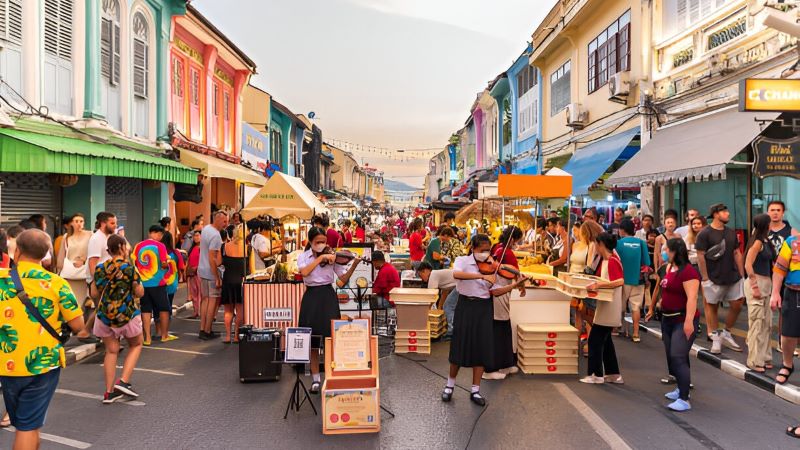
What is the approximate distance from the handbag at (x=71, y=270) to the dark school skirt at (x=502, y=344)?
20.5 feet

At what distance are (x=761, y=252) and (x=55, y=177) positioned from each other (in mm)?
12569

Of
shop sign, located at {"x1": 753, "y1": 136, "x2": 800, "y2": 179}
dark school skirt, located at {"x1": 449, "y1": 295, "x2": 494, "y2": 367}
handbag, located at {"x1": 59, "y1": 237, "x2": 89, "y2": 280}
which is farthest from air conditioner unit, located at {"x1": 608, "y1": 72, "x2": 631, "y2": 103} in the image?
handbag, located at {"x1": 59, "y1": 237, "x2": 89, "y2": 280}

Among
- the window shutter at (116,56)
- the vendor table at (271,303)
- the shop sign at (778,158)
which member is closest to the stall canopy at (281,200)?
the vendor table at (271,303)

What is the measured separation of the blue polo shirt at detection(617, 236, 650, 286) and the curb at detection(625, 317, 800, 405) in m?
1.36

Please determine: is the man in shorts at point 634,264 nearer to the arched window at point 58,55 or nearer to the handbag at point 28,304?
the handbag at point 28,304

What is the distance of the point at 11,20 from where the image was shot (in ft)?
36.0

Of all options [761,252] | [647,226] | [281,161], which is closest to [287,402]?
[761,252]

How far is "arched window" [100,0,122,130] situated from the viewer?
1450 cm

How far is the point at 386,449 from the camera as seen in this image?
5.17 meters

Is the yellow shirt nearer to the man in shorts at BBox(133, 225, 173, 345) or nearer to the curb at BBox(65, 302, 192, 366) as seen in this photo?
the curb at BBox(65, 302, 192, 366)

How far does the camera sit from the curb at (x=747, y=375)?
22.0 ft

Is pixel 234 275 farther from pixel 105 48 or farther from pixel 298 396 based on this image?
pixel 105 48

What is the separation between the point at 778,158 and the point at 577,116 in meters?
11.3

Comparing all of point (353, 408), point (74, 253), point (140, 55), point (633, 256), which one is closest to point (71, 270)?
point (74, 253)
